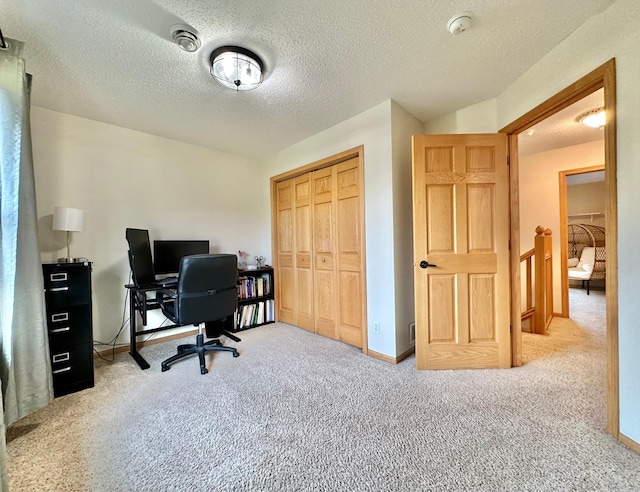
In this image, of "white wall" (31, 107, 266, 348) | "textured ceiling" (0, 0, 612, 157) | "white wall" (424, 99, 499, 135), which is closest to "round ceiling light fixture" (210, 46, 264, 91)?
"textured ceiling" (0, 0, 612, 157)

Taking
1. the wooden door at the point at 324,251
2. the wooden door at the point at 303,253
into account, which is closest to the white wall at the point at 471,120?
the wooden door at the point at 324,251

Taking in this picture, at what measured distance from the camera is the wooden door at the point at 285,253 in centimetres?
352

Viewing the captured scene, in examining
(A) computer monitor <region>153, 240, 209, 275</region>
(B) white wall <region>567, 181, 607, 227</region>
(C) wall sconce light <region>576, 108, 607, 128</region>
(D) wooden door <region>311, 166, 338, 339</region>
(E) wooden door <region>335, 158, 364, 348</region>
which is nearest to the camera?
Result: (C) wall sconce light <region>576, 108, 607, 128</region>

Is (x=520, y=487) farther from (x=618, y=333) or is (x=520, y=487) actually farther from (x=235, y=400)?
(x=235, y=400)

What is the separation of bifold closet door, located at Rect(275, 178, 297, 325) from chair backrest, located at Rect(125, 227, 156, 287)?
5.09 ft

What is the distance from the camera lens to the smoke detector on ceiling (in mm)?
1464

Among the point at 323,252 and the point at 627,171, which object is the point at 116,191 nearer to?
the point at 323,252

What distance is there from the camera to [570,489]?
112 cm

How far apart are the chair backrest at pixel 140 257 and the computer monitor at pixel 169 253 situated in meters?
0.10

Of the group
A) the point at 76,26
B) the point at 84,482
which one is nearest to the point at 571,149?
the point at 76,26

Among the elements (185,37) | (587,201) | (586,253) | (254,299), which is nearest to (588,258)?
(586,253)

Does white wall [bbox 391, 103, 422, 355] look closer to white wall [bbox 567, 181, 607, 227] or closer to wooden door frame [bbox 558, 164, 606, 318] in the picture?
wooden door frame [bbox 558, 164, 606, 318]

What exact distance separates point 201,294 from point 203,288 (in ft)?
0.18

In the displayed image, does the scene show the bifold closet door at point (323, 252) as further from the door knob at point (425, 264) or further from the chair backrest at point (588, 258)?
the chair backrest at point (588, 258)
